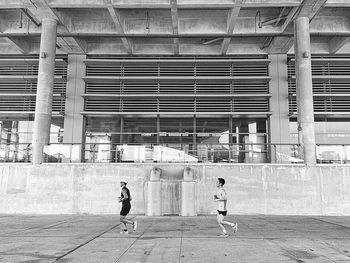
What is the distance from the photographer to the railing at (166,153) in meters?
16.9

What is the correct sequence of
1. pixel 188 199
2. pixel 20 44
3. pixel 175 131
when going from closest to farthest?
pixel 188 199
pixel 20 44
pixel 175 131

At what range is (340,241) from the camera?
8.84 meters

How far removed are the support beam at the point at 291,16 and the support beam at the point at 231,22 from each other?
9.64ft

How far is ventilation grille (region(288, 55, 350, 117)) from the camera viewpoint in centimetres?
2148

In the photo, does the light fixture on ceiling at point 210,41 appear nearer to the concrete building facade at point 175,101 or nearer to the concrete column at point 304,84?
the concrete building facade at point 175,101

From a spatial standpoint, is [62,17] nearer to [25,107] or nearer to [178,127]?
[25,107]

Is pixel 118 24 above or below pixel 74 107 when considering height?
above

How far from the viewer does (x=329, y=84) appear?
2186cm

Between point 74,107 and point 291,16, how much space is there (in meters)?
14.3

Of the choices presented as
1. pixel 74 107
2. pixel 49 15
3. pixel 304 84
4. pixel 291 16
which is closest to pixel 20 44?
pixel 49 15

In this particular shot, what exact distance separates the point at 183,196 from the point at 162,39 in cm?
1098

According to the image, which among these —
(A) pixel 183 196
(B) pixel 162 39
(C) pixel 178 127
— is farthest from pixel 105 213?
(B) pixel 162 39

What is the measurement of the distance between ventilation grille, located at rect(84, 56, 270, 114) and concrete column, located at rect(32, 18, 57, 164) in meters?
3.37

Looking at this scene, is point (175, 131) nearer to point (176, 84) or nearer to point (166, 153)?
point (176, 84)
